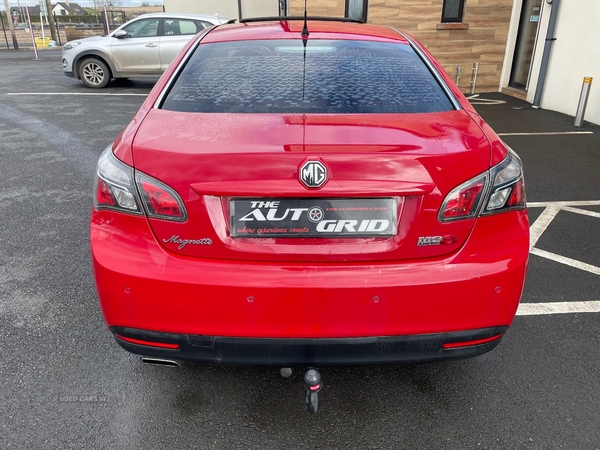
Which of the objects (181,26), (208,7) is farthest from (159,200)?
(208,7)

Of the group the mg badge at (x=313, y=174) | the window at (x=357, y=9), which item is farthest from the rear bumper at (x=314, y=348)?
the window at (x=357, y=9)

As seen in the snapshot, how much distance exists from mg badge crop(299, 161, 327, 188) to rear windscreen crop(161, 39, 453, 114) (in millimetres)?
475

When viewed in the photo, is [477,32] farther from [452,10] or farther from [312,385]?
[312,385]

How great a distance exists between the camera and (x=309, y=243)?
1.77 meters

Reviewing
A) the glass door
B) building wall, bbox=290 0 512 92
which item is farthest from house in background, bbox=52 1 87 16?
the glass door

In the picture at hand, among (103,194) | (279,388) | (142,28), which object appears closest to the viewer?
(103,194)

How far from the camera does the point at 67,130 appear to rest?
26.1 ft

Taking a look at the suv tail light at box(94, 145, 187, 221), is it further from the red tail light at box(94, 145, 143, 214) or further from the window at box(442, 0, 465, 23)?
the window at box(442, 0, 465, 23)

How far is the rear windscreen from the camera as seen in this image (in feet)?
7.22

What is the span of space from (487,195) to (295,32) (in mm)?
1503

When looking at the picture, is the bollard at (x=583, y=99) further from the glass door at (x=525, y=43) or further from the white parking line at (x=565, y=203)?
the white parking line at (x=565, y=203)

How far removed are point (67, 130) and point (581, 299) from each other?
24.7ft

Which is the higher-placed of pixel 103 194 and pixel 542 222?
pixel 103 194

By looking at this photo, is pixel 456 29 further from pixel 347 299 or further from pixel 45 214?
pixel 347 299
